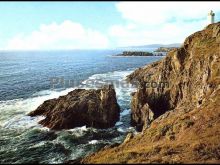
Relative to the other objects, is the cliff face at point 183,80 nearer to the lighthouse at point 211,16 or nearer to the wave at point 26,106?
the wave at point 26,106

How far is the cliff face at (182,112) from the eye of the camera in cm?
3362

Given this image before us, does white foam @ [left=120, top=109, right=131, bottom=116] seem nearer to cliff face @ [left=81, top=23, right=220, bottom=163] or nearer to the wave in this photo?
the wave

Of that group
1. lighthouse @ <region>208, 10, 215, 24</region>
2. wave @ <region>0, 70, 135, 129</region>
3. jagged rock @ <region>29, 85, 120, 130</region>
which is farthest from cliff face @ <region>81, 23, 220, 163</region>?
lighthouse @ <region>208, 10, 215, 24</region>

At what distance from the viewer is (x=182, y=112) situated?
47.7 m

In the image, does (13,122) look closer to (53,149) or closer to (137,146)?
(53,149)

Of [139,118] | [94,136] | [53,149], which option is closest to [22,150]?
[53,149]

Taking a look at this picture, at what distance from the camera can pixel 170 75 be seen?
6981 centimetres

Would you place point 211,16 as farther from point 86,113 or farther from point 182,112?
point 182,112

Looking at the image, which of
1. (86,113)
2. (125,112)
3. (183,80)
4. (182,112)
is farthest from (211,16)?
(182,112)

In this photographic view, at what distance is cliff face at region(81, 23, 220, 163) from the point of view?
33625 mm

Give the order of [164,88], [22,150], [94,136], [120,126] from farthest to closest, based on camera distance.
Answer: [164,88], [120,126], [94,136], [22,150]

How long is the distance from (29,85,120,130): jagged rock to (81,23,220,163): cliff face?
4798 mm

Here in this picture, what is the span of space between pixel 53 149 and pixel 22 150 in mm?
4546

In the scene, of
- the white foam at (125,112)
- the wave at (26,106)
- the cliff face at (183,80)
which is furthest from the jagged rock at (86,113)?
the white foam at (125,112)
